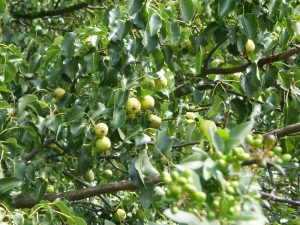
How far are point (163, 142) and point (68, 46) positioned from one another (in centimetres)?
64

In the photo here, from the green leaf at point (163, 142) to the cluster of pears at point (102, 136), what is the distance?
0.86 ft

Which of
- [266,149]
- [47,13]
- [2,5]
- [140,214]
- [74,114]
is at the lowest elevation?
[140,214]

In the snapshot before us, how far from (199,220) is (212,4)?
69.3 inches

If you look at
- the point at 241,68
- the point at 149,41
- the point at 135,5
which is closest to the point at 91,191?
the point at 149,41

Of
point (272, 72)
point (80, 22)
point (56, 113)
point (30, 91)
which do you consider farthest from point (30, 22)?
point (272, 72)

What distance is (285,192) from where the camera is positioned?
408 cm

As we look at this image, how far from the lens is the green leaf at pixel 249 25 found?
2.30m

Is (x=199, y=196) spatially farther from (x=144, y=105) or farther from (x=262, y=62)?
(x=262, y=62)

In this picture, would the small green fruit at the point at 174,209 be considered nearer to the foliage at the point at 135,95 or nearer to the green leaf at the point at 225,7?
the foliage at the point at 135,95

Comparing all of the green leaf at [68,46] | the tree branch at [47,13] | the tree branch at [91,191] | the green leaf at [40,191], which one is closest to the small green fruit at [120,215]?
the tree branch at [91,191]

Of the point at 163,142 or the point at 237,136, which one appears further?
the point at 163,142

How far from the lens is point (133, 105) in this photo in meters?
2.27

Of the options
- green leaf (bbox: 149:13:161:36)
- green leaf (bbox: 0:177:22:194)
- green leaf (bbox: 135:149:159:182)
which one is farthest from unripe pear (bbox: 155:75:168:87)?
green leaf (bbox: 0:177:22:194)

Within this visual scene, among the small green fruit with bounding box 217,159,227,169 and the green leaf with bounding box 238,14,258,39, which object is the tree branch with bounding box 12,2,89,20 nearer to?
the green leaf with bounding box 238,14,258,39
